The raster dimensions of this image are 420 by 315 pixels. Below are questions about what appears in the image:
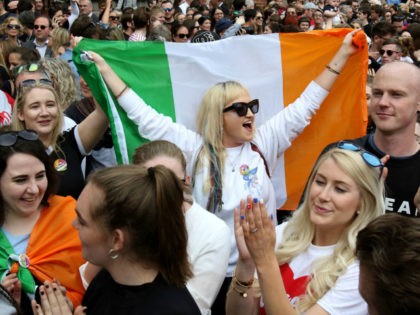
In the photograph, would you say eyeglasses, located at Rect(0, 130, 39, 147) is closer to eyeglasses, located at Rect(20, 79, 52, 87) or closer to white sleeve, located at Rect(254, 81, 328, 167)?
eyeglasses, located at Rect(20, 79, 52, 87)

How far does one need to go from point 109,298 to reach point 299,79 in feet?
9.24

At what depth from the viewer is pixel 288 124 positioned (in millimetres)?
4070

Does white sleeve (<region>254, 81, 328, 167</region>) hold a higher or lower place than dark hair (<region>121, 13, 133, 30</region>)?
lower

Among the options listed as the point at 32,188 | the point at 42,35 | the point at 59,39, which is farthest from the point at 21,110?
the point at 42,35

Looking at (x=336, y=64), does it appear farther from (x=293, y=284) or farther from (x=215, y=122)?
(x=293, y=284)

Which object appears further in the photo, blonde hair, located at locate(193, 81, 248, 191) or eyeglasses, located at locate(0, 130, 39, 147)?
blonde hair, located at locate(193, 81, 248, 191)

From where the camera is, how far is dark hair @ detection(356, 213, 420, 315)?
1549 mm

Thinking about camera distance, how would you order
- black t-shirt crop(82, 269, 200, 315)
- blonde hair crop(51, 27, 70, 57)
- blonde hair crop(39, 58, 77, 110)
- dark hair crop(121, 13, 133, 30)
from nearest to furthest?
black t-shirt crop(82, 269, 200, 315) < blonde hair crop(39, 58, 77, 110) < blonde hair crop(51, 27, 70, 57) < dark hair crop(121, 13, 133, 30)

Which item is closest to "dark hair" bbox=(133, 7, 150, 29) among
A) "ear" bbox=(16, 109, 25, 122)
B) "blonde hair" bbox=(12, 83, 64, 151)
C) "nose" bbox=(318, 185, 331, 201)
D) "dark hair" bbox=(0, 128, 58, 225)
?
"blonde hair" bbox=(12, 83, 64, 151)

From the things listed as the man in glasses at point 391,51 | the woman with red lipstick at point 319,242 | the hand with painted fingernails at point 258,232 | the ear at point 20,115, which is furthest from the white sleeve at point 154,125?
the man in glasses at point 391,51

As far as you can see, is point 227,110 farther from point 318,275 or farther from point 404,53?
point 404,53

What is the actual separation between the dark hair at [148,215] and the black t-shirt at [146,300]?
0.05m

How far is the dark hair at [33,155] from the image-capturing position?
299 centimetres

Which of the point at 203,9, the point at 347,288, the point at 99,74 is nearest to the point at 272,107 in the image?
the point at 99,74
